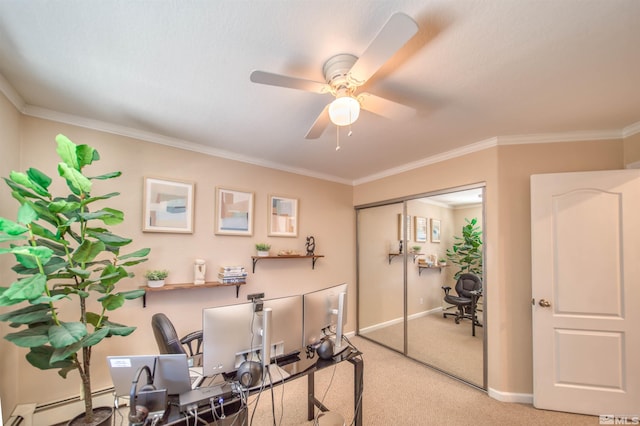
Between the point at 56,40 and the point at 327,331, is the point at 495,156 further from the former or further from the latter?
the point at 56,40

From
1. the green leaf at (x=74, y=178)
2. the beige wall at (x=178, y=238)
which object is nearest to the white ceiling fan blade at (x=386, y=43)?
the green leaf at (x=74, y=178)

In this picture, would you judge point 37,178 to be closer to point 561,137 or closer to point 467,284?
point 467,284

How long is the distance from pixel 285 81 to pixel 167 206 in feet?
6.57

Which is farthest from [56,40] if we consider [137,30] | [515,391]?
[515,391]

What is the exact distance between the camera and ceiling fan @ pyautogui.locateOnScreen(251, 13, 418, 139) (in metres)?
1.09

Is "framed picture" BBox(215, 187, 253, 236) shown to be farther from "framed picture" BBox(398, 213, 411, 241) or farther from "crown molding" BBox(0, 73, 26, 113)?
"framed picture" BBox(398, 213, 411, 241)

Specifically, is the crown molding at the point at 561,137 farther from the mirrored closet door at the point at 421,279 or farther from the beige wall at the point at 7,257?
the beige wall at the point at 7,257

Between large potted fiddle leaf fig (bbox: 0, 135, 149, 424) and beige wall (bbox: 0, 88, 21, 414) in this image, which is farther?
beige wall (bbox: 0, 88, 21, 414)

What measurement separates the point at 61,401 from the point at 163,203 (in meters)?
1.81

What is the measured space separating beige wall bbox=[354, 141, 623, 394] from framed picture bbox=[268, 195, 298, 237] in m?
2.30

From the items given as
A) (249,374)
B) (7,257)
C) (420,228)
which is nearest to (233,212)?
(7,257)

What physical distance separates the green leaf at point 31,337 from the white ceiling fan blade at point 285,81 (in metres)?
1.73

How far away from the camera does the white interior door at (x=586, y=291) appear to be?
7.11ft

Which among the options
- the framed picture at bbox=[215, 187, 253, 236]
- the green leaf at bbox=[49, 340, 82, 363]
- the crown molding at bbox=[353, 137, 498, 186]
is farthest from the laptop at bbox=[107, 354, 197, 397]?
the crown molding at bbox=[353, 137, 498, 186]
